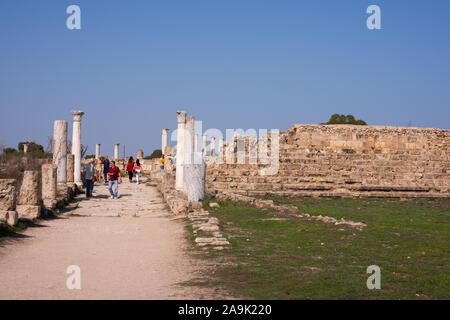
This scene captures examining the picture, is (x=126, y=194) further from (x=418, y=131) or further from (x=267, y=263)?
(x=418, y=131)

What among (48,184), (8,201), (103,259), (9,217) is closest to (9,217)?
(9,217)

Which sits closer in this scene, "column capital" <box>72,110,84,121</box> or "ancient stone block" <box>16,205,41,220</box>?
"ancient stone block" <box>16,205,41,220</box>

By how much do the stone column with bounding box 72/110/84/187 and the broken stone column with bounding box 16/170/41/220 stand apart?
32.0 ft

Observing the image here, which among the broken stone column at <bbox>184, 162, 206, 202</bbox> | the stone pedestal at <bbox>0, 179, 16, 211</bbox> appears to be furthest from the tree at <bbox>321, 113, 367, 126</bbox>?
the stone pedestal at <bbox>0, 179, 16, 211</bbox>

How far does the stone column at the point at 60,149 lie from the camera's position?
18.8m

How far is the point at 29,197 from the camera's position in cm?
1207

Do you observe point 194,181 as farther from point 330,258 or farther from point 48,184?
point 330,258

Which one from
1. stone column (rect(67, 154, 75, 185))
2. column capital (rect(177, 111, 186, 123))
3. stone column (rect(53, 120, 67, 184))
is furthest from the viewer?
stone column (rect(67, 154, 75, 185))

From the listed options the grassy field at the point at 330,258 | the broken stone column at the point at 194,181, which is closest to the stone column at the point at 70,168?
the broken stone column at the point at 194,181

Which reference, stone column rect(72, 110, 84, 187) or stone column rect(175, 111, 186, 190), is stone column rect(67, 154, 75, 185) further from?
stone column rect(175, 111, 186, 190)

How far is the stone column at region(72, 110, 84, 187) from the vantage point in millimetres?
21864

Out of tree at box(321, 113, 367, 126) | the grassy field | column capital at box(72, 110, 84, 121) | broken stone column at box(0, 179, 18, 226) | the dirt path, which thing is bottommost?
the dirt path

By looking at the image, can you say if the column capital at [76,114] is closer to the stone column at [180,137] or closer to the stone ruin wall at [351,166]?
the stone column at [180,137]
